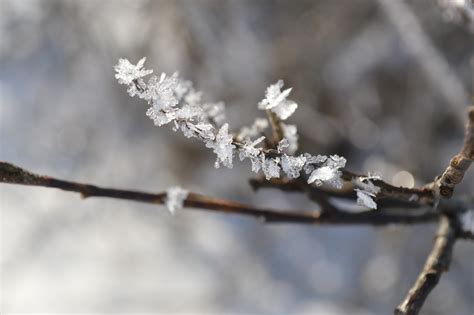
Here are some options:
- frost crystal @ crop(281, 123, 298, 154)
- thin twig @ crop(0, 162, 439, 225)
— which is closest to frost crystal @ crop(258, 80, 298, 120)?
frost crystal @ crop(281, 123, 298, 154)

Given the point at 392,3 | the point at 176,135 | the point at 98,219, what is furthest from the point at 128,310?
the point at 392,3

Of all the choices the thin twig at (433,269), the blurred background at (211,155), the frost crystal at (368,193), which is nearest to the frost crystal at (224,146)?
the frost crystal at (368,193)

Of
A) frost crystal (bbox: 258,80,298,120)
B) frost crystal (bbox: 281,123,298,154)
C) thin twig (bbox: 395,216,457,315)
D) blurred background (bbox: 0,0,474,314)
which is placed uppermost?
blurred background (bbox: 0,0,474,314)

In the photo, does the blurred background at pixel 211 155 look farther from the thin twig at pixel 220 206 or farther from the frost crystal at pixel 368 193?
the frost crystal at pixel 368 193

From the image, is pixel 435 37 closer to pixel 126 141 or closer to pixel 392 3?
pixel 392 3

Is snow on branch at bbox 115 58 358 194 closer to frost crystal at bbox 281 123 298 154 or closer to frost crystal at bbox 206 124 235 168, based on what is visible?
frost crystal at bbox 206 124 235 168

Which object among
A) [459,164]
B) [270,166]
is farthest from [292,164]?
[459,164]
